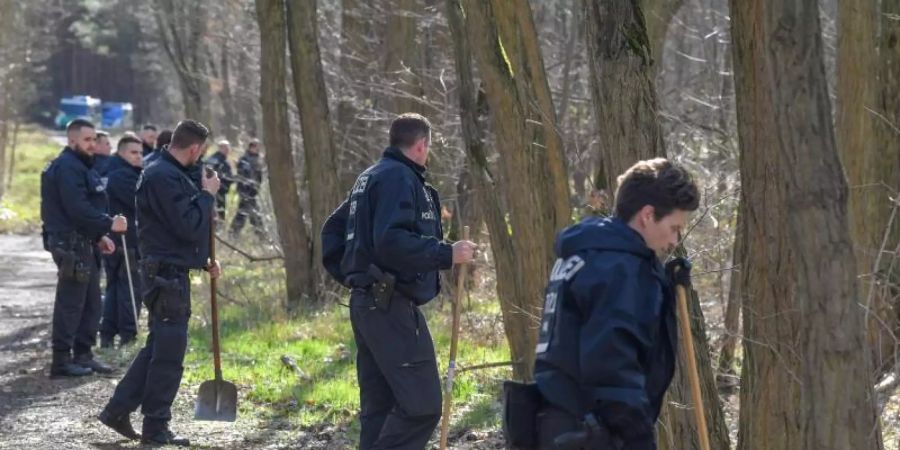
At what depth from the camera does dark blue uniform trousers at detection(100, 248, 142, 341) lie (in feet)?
47.3

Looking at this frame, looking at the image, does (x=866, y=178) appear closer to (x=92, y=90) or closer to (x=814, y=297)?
(x=814, y=297)

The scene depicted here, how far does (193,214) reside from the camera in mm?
9109

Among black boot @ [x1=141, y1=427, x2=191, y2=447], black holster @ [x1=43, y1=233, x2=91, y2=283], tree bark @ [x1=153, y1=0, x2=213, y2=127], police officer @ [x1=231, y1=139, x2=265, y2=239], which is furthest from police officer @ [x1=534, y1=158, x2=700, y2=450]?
tree bark @ [x1=153, y1=0, x2=213, y2=127]

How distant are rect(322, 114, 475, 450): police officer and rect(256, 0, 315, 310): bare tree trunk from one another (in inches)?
358

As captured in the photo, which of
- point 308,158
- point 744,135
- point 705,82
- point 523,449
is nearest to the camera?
point 523,449

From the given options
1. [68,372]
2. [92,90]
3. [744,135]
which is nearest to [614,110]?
[744,135]

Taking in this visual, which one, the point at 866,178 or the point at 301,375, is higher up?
the point at 866,178

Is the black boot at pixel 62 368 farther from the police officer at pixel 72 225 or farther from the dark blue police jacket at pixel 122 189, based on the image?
the dark blue police jacket at pixel 122 189

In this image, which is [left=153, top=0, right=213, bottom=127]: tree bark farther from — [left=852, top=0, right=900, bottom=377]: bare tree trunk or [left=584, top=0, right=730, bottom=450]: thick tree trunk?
[left=584, top=0, right=730, bottom=450]: thick tree trunk

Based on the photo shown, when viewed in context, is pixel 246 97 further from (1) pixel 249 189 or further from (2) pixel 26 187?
(2) pixel 26 187

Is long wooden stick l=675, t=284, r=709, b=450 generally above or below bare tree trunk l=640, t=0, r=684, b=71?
below

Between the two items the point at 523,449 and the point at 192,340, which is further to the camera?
the point at 192,340

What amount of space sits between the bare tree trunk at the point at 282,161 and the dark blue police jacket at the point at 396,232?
9.02 meters

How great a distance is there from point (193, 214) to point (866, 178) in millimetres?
4677
